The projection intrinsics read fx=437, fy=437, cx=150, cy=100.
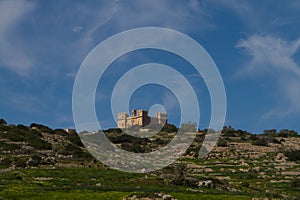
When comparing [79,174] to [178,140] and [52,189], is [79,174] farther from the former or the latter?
[178,140]

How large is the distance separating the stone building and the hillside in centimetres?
4478

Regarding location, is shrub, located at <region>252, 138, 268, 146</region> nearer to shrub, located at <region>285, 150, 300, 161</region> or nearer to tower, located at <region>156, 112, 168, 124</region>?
shrub, located at <region>285, 150, 300, 161</region>

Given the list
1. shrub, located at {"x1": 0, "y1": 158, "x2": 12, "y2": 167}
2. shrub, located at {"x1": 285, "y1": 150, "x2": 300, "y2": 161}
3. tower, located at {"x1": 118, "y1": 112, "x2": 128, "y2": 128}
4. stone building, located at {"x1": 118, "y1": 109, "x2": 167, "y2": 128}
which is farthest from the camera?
tower, located at {"x1": 118, "y1": 112, "x2": 128, "y2": 128}

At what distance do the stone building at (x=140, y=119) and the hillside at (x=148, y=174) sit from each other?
44781mm

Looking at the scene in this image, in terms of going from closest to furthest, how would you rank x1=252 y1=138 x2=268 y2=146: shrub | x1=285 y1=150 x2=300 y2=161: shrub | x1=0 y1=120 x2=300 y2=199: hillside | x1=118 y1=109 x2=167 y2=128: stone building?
x1=0 y1=120 x2=300 y2=199: hillside
x1=285 y1=150 x2=300 y2=161: shrub
x1=252 y1=138 x2=268 y2=146: shrub
x1=118 y1=109 x2=167 y2=128: stone building

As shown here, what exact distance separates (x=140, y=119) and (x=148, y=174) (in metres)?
109

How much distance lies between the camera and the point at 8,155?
63.4 metres

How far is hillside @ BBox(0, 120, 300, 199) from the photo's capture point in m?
35.0

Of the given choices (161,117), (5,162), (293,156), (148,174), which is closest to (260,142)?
(293,156)

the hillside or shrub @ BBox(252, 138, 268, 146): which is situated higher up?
A: shrub @ BBox(252, 138, 268, 146)

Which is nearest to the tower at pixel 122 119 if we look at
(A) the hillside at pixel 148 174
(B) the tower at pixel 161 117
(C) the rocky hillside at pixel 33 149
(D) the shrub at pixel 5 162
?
(B) the tower at pixel 161 117

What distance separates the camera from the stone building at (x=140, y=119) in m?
162

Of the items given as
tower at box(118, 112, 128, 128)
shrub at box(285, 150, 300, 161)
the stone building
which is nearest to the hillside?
shrub at box(285, 150, 300, 161)

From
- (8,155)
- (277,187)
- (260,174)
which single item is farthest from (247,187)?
(8,155)
